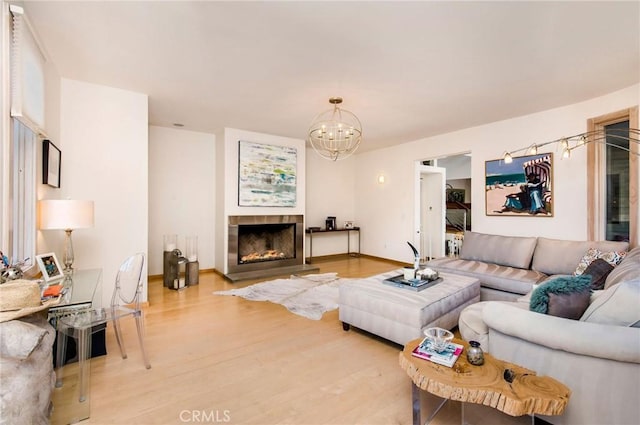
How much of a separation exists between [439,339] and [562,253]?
294cm

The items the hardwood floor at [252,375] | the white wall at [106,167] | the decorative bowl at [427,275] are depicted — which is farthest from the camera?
the white wall at [106,167]

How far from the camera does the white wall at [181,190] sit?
5.20m

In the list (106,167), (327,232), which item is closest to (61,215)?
(106,167)

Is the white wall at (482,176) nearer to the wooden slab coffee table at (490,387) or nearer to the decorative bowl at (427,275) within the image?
the decorative bowl at (427,275)

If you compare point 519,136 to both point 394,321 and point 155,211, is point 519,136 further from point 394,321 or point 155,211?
point 155,211

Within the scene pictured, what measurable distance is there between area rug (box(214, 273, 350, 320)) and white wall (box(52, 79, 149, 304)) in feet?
4.86

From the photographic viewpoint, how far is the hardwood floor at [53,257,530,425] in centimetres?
187

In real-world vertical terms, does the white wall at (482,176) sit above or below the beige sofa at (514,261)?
above

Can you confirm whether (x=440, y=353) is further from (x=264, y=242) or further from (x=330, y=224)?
(x=330, y=224)

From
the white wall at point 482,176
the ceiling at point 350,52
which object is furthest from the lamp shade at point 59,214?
the white wall at point 482,176

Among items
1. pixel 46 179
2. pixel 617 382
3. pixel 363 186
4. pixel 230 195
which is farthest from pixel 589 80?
pixel 46 179

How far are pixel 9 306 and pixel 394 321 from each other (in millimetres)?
2566

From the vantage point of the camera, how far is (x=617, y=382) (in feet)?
4.86

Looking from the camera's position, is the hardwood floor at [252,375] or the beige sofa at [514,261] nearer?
the hardwood floor at [252,375]
